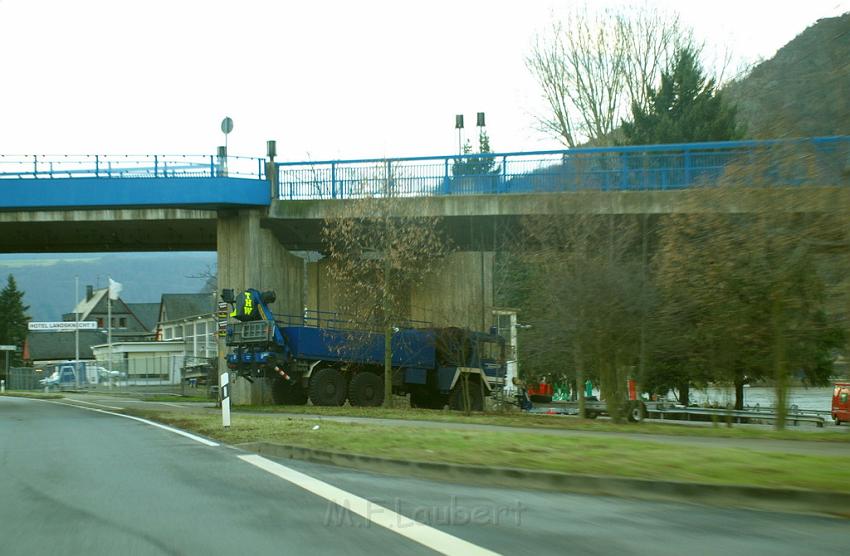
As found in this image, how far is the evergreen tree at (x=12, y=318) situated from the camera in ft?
341

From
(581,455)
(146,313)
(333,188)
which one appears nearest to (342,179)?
(333,188)

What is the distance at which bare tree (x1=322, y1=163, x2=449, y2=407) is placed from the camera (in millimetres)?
28062

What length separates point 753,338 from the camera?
811 inches

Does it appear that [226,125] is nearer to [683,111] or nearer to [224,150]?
[224,150]

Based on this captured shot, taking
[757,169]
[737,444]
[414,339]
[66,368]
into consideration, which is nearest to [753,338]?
[737,444]

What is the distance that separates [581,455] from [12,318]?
105 m

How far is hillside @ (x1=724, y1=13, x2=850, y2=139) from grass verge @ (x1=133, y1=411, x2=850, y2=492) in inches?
127

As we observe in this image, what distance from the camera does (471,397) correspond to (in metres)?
30.0

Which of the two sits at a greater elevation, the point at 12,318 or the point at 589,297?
the point at 12,318

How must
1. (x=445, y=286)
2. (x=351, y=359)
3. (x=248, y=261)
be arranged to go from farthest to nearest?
(x=445, y=286) → (x=248, y=261) → (x=351, y=359)

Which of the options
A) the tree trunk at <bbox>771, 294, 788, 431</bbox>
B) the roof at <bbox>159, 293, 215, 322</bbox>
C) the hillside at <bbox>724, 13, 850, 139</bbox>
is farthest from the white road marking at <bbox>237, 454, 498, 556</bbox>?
the roof at <bbox>159, 293, 215, 322</bbox>

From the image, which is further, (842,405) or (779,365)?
(842,405)

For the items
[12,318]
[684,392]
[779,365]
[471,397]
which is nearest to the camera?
[779,365]

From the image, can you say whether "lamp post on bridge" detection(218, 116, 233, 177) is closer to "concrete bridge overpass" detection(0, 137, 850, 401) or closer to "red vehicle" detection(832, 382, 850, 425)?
"concrete bridge overpass" detection(0, 137, 850, 401)
